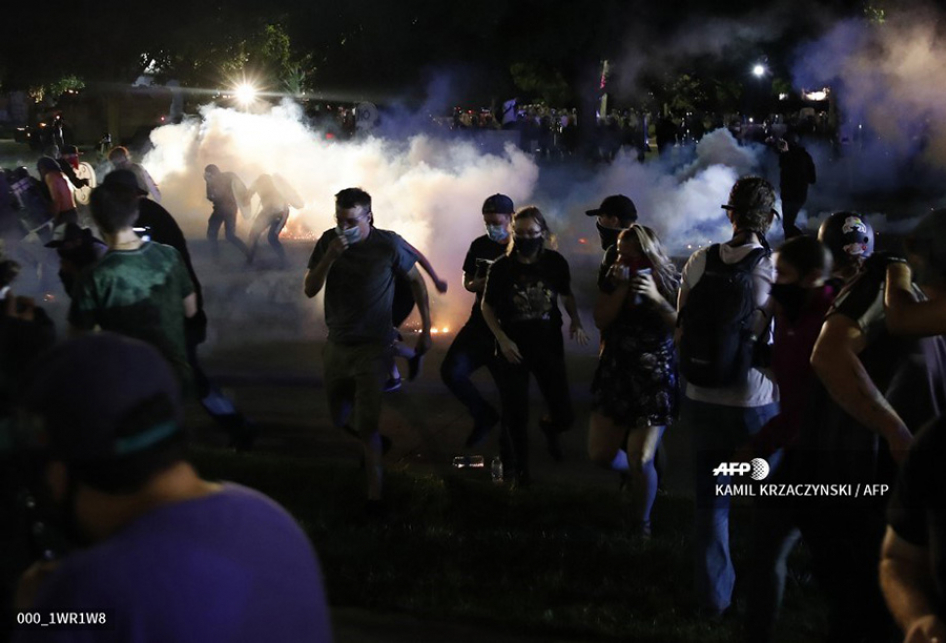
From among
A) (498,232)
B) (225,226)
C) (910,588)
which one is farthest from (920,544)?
(225,226)

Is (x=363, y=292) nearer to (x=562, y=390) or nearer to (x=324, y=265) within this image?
(x=324, y=265)

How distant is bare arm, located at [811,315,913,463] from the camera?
3.56 meters

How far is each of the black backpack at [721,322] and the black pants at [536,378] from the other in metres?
1.65

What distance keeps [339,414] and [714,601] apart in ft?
8.06

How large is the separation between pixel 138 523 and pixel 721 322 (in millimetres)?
3317

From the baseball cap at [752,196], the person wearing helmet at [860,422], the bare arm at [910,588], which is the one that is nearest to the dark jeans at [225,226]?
the baseball cap at [752,196]

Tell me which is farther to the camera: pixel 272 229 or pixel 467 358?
pixel 272 229

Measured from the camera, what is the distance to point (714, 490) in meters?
4.80

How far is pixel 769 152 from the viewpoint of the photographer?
2709cm

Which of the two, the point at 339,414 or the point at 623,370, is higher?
the point at 623,370

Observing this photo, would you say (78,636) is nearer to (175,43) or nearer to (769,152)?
(769,152)

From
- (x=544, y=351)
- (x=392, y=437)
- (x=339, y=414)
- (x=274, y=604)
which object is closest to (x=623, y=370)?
(x=544, y=351)

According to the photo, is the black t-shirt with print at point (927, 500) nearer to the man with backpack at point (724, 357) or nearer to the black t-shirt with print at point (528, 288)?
the man with backpack at point (724, 357)

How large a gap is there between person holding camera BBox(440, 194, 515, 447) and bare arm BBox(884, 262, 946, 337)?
3475 millimetres
